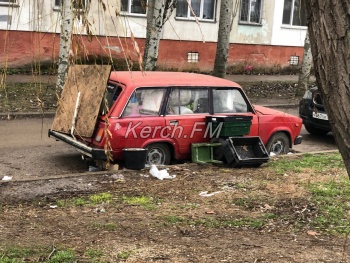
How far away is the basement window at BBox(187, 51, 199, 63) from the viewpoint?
23.9 m

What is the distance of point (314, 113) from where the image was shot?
495 inches

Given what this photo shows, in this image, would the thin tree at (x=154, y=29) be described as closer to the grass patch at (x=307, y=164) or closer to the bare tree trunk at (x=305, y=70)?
the bare tree trunk at (x=305, y=70)

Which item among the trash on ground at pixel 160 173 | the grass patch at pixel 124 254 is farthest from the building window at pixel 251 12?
the grass patch at pixel 124 254

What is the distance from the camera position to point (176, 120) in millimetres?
8984

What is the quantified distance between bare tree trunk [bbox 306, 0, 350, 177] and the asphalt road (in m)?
5.80

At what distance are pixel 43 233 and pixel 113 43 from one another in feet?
10.4

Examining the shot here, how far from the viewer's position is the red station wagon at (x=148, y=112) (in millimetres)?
8578

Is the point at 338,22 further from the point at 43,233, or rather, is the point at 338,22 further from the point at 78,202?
the point at 78,202

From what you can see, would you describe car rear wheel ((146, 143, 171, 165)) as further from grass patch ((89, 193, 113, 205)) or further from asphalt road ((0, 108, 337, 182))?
grass patch ((89, 193, 113, 205))

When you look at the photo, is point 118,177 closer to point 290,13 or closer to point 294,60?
point 294,60

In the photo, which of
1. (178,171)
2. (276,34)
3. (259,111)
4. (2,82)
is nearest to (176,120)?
(178,171)

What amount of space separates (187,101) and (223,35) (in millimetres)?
8496

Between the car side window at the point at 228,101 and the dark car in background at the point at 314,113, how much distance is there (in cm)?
312

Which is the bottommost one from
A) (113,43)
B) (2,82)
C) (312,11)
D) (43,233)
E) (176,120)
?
(43,233)
